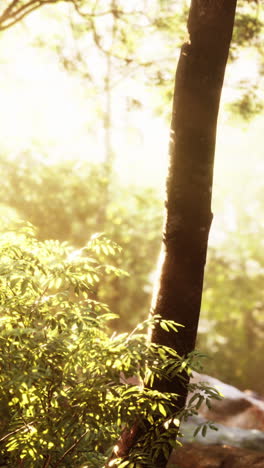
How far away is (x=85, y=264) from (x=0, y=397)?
3.94ft

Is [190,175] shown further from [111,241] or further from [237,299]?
[237,299]

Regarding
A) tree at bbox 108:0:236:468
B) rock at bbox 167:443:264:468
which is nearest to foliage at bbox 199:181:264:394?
rock at bbox 167:443:264:468

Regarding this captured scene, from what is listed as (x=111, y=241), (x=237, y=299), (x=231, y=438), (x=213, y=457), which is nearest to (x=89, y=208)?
(x=237, y=299)

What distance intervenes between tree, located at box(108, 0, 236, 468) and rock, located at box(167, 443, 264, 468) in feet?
9.94

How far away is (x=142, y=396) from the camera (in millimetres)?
3488

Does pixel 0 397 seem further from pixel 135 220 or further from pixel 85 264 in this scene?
pixel 135 220

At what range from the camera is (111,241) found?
3.76 metres

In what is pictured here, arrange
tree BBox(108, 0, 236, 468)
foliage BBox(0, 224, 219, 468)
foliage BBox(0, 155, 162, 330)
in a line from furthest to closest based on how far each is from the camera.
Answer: foliage BBox(0, 155, 162, 330), tree BBox(108, 0, 236, 468), foliage BBox(0, 224, 219, 468)

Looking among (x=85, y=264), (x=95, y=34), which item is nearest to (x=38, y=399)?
(x=85, y=264)

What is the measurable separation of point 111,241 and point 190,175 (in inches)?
35.0

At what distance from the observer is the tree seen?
363 cm

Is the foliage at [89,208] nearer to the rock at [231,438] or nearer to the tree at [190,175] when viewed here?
the rock at [231,438]

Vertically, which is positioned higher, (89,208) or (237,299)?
(89,208)

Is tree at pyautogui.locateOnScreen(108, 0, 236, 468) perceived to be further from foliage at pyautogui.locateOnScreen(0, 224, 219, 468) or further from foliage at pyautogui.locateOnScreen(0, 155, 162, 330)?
foliage at pyautogui.locateOnScreen(0, 155, 162, 330)
